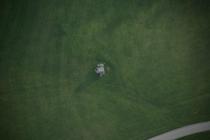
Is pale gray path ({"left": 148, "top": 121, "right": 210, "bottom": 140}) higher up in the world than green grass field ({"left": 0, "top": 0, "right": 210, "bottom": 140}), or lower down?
→ lower down

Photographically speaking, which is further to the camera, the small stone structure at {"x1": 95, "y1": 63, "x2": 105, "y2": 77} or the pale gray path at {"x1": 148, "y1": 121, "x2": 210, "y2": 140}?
the small stone structure at {"x1": 95, "y1": 63, "x2": 105, "y2": 77}

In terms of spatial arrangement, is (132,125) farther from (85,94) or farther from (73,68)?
(73,68)

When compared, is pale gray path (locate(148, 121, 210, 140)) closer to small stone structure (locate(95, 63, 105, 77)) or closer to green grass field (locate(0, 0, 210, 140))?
green grass field (locate(0, 0, 210, 140))

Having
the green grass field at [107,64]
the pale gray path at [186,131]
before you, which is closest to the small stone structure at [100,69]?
the green grass field at [107,64]

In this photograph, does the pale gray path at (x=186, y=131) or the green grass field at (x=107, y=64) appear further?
the green grass field at (x=107, y=64)

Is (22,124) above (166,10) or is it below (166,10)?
below

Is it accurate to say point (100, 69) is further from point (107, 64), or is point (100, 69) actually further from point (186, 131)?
point (186, 131)

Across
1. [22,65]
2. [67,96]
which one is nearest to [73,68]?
[67,96]

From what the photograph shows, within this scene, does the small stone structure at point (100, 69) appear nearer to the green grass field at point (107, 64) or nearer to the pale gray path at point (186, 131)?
the green grass field at point (107, 64)

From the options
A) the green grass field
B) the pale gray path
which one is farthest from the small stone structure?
the pale gray path
